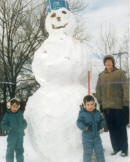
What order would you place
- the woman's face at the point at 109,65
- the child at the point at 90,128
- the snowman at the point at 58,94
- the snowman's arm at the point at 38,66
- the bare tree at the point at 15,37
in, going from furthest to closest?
the bare tree at the point at 15,37 → the snowman's arm at the point at 38,66 → the woman's face at the point at 109,65 → the snowman at the point at 58,94 → the child at the point at 90,128

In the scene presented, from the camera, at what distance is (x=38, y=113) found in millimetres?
3537

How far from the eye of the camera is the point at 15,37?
10.2 meters

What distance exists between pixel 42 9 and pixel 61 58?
715cm

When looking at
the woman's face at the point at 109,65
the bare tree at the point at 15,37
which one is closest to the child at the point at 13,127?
the woman's face at the point at 109,65

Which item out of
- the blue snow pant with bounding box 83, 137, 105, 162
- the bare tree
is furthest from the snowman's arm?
the bare tree

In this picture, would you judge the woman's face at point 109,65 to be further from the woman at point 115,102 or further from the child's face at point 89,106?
the child's face at point 89,106

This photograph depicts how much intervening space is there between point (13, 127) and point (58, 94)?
0.77 m

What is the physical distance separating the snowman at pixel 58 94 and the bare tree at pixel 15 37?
5948mm

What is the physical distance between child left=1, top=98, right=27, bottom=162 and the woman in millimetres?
1215

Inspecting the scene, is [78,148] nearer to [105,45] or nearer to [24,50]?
[24,50]

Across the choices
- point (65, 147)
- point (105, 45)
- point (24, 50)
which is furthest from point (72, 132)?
point (105, 45)

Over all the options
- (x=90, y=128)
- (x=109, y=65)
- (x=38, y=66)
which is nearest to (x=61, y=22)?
(x=38, y=66)

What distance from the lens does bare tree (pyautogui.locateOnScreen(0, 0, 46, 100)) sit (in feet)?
31.8

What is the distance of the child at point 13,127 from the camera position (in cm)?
346
